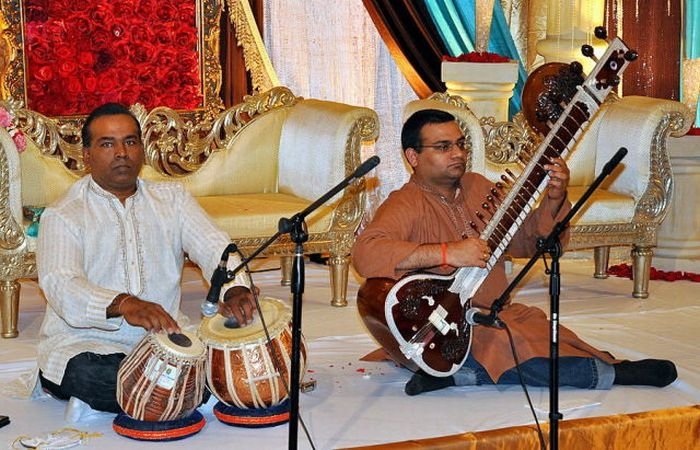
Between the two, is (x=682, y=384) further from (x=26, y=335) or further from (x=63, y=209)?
(x=26, y=335)

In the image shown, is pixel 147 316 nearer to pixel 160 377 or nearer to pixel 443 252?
pixel 160 377

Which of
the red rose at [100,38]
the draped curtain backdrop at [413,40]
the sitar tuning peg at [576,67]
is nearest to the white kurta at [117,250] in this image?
the sitar tuning peg at [576,67]

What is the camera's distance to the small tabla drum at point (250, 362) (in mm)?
4281

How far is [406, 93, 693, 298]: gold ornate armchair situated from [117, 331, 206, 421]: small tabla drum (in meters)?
2.78

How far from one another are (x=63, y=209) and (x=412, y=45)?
13.9ft

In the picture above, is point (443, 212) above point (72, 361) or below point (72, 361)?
above

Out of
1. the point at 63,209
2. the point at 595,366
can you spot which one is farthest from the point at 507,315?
the point at 63,209

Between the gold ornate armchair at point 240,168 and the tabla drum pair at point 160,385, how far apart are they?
173cm

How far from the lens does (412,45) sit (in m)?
8.34

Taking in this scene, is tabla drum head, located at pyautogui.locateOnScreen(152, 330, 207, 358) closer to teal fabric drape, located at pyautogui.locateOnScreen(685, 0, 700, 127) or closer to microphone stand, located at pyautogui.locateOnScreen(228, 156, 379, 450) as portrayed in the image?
microphone stand, located at pyautogui.locateOnScreen(228, 156, 379, 450)

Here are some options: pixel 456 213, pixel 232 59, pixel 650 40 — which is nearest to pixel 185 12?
pixel 232 59

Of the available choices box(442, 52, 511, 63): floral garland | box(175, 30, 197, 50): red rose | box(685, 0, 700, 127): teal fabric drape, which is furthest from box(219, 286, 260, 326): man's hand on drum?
box(685, 0, 700, 127): teal fabric drape

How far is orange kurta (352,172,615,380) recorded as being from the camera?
4.73 meters

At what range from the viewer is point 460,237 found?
4922mm
